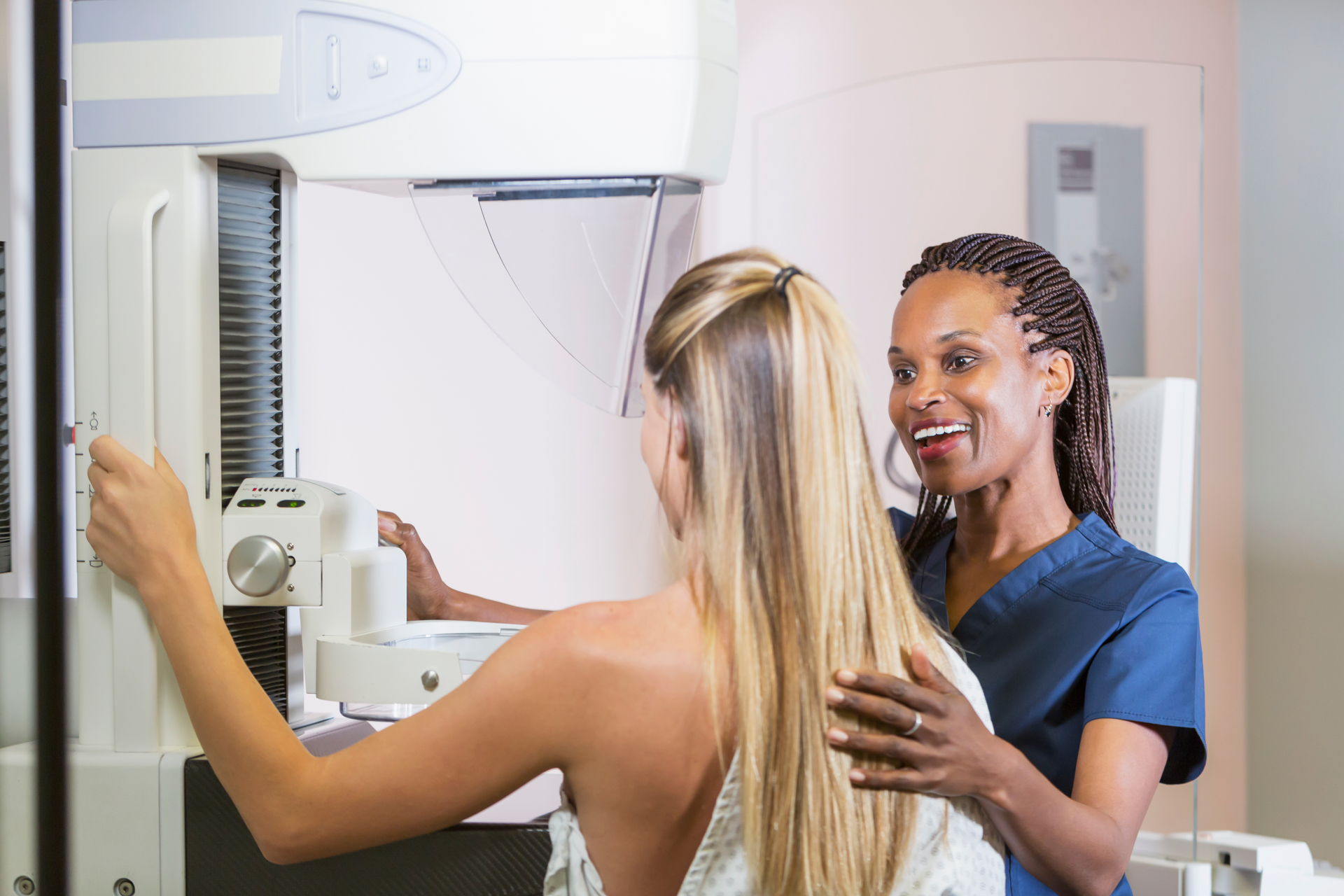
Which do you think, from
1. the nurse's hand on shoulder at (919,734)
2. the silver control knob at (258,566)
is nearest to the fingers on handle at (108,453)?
the silver control knob at (258,566)

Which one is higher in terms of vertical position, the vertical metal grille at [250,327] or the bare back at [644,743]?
the vertical metal grille at [250,327]

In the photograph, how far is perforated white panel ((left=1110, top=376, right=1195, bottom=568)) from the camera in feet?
4.61

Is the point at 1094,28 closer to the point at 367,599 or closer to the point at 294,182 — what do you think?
the point at 294,182

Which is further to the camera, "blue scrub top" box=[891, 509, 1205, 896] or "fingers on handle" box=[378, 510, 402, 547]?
"fingers on handle" box=[378, 510, 402, 547]

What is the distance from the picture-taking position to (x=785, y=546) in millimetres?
Answer: 691

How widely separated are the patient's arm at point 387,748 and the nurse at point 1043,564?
35cm

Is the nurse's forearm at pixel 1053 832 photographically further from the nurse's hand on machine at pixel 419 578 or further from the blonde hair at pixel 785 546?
the nurse's hand on machine at pixel 419 578

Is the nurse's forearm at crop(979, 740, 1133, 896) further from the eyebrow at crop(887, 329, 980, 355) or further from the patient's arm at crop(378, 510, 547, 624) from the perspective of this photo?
the patient's arm at crop(378, 510, 547, 624)

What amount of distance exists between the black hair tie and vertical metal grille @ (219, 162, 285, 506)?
1.75 ft

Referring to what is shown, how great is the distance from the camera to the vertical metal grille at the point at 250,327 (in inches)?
38.2

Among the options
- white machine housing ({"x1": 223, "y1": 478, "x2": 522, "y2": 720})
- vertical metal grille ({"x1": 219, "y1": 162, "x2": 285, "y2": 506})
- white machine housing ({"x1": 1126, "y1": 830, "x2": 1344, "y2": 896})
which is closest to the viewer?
white machine housing ({"x1": 223, "y1": 478, "x2": 522, "y2": 720})

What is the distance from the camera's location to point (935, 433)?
3.44 ft

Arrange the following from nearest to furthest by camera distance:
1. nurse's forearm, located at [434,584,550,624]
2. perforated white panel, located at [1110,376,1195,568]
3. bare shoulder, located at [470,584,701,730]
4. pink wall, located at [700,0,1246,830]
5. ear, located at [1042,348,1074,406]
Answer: bare shoulder, located at [470,584,701,730]
ear, located at [1042,348,1074,406]
nurse's forearm, located at [434,584,550,624]
perforated white panel, located at [1110,376,1195,568]
pink wall, located at [700,0,1246,830]

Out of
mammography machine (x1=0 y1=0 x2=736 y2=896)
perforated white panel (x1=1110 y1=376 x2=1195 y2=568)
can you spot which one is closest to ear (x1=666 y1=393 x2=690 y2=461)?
mammography machine (x1=0 y1=0 x2=736 y2=896)
